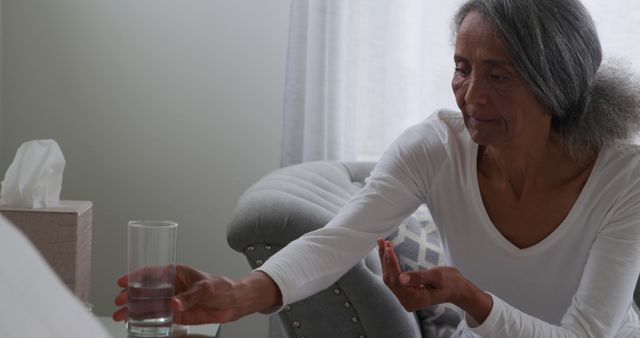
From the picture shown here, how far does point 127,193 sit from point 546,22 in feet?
5.75

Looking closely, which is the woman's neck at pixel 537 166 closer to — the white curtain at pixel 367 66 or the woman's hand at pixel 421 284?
the woman's hand at pixel 421 284

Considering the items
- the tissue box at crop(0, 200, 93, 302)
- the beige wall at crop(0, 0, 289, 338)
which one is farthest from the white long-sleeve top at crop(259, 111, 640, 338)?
the beige wall at crop(0, 0, 289, 338)

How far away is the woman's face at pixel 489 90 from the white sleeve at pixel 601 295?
24 cm

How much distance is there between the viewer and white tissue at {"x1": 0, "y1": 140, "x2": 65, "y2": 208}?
6.90ft

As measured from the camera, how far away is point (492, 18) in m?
1.59

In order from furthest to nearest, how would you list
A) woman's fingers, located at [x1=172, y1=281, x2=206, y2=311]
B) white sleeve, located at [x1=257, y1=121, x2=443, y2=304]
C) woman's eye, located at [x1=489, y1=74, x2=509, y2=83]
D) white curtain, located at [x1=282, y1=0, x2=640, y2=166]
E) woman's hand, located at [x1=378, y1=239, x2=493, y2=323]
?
white curtain, located at [x1=282, y1=0, x2=640, y2=166], woman's eye, located at [x1=489, y1=74, x2=509, y2=83], white sleeve, located at [x1=257, y1=121, x2=443, y2=304], woman's hand, located at [x1=378, y1=239, x2=493, y2=323], woman's fingers, located at [x1=172, y1=281, x2=206, y2=311]

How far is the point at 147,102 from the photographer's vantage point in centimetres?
296

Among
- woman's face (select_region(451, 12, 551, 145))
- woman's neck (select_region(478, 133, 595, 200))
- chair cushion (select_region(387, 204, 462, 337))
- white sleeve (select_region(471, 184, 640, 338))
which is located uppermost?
woman's face (select_region(451, 12, 551, 145))

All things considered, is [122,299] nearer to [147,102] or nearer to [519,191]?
[519,191]

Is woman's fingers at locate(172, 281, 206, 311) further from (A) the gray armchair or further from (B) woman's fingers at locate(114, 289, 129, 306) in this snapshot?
(A) the gray armchair

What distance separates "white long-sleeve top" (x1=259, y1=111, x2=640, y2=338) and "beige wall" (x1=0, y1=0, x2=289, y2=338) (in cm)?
129

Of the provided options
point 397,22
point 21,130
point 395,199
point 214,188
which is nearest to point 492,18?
point 395,199

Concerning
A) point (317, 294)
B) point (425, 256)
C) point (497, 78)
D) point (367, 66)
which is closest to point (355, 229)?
point (317, 294)

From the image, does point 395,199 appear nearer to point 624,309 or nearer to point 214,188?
point 624,309
